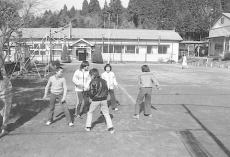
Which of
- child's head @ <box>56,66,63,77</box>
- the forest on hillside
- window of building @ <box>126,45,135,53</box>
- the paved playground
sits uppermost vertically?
the forest on hillside

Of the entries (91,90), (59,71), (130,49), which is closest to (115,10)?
(130,49)

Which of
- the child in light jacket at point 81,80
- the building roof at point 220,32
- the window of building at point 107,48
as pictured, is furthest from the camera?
the building roof at point 220,32

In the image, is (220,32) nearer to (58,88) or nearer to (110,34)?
(110,34)

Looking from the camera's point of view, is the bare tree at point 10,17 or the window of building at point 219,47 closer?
the bare tree at point 10,17

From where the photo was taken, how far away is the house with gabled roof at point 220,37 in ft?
144

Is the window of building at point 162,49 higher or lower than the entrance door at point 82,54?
higher

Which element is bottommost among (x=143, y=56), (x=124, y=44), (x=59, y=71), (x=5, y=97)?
(x=5, y=97)

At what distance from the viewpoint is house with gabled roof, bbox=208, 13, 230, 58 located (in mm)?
43906

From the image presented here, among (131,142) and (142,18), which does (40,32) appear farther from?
(131,142)

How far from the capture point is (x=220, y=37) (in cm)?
4569

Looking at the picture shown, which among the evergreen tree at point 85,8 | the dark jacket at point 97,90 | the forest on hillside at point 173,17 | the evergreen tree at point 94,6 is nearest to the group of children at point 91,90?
the dark jacket at point 97,90

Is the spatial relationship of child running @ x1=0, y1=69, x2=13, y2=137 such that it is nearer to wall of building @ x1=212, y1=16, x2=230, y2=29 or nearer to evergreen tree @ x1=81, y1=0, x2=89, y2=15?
wall of building @ x1=212, y1=16, x2=230, y2=29

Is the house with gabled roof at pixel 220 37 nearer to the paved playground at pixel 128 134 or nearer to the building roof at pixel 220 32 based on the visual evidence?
the building roof at pixel 220 32

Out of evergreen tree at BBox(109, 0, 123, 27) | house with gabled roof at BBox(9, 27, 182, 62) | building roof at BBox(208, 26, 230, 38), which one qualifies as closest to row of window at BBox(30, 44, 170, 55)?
house with gabled roof at BBox(9, 27, 182, 62)
